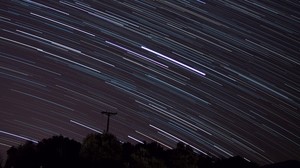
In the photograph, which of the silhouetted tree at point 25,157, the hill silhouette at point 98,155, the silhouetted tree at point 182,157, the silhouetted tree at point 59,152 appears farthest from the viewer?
the silhouetted tree at point 25,157

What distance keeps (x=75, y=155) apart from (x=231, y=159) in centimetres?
1248

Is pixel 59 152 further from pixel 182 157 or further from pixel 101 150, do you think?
pixel 182 157

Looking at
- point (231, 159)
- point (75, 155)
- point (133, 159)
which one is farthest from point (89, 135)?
point (231, 159)

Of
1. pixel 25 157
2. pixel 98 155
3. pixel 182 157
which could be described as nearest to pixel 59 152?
pixel 25 157

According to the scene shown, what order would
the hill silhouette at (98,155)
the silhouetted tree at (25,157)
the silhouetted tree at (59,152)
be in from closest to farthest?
the hill silhouette at (98,155) → the silhouetted tree at (59,152) → the silhouetted tree at (25,157)

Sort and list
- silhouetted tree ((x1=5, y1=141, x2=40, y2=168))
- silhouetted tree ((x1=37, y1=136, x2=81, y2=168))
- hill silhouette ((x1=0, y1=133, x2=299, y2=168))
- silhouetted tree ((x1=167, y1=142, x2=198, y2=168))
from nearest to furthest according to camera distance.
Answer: hill silhouette ((x1=0, y1=133, x2=299, y2=168)), silhouetted tree ((x1=37, y1=136, x2=81, y2=168)), silhouetted tree ((x1=167, y1=142, x2=198, y2=168)), silhouetted tree ((x1=5, y1=141, x2=40, y2=168))

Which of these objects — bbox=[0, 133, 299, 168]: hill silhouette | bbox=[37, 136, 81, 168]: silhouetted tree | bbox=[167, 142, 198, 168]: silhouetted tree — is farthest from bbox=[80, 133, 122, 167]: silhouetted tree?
bbox=[167, 142, 198, 168]: silhouetted tree

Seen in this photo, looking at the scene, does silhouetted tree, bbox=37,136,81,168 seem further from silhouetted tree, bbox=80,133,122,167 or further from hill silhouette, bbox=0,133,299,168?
silhouetted tree, bbox=80,133,122,167

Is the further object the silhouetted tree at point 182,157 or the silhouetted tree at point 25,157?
the silhouetted tree at point 25,157

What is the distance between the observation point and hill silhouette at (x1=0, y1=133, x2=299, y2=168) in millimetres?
26406

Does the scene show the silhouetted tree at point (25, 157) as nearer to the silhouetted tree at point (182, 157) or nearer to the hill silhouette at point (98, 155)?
the hill silhouette at point (98, 155)

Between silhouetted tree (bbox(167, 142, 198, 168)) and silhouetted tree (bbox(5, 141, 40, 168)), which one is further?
silhouetted tree (bbox(5, 141, 40, 168))

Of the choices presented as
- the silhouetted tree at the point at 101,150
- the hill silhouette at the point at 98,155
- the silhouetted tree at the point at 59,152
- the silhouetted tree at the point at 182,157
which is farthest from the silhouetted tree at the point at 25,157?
the silhouetted tree at the point at 182,157

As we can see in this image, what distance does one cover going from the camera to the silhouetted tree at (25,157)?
29.1 metres
